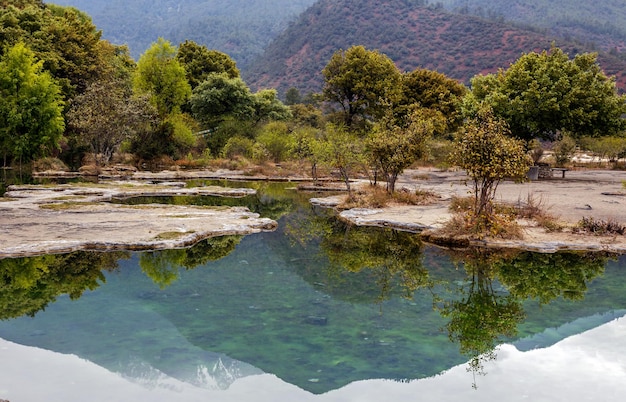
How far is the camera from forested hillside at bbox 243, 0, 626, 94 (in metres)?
119

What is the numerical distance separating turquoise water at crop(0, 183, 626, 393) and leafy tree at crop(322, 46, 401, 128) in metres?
37.5

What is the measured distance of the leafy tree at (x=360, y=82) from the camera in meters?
52.3

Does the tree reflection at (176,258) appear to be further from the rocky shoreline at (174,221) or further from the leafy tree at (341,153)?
the leafy tree at (341,153)

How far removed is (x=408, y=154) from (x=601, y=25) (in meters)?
188

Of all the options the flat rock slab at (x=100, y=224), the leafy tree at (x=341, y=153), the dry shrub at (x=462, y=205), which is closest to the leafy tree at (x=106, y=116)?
the flat rock slab at (x=100, y=224)

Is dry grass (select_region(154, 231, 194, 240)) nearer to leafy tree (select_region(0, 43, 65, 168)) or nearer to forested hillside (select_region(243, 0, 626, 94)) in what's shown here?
leafy tree (select_region(0, 43, 65, 168))

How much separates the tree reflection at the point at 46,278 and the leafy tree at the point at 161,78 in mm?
43182

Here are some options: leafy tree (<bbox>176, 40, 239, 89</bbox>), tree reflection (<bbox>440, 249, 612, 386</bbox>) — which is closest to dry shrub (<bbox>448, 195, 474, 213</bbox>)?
tree reflection (<bbox>440, 249, 612, 386</bbox>)

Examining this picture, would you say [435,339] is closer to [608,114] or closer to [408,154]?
[408,154]

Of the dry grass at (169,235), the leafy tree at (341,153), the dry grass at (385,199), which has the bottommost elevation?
the dry grass at (169,235)

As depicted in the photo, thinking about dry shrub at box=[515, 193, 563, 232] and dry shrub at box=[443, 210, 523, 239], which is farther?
dry shrub at box=[515, 193, 563, 232]

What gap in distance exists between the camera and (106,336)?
909 cm

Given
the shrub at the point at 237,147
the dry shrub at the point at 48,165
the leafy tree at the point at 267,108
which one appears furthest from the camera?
the leafy tree at the point at 267,108

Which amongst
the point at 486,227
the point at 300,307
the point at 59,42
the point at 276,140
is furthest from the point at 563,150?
Result: the point at 59,42
